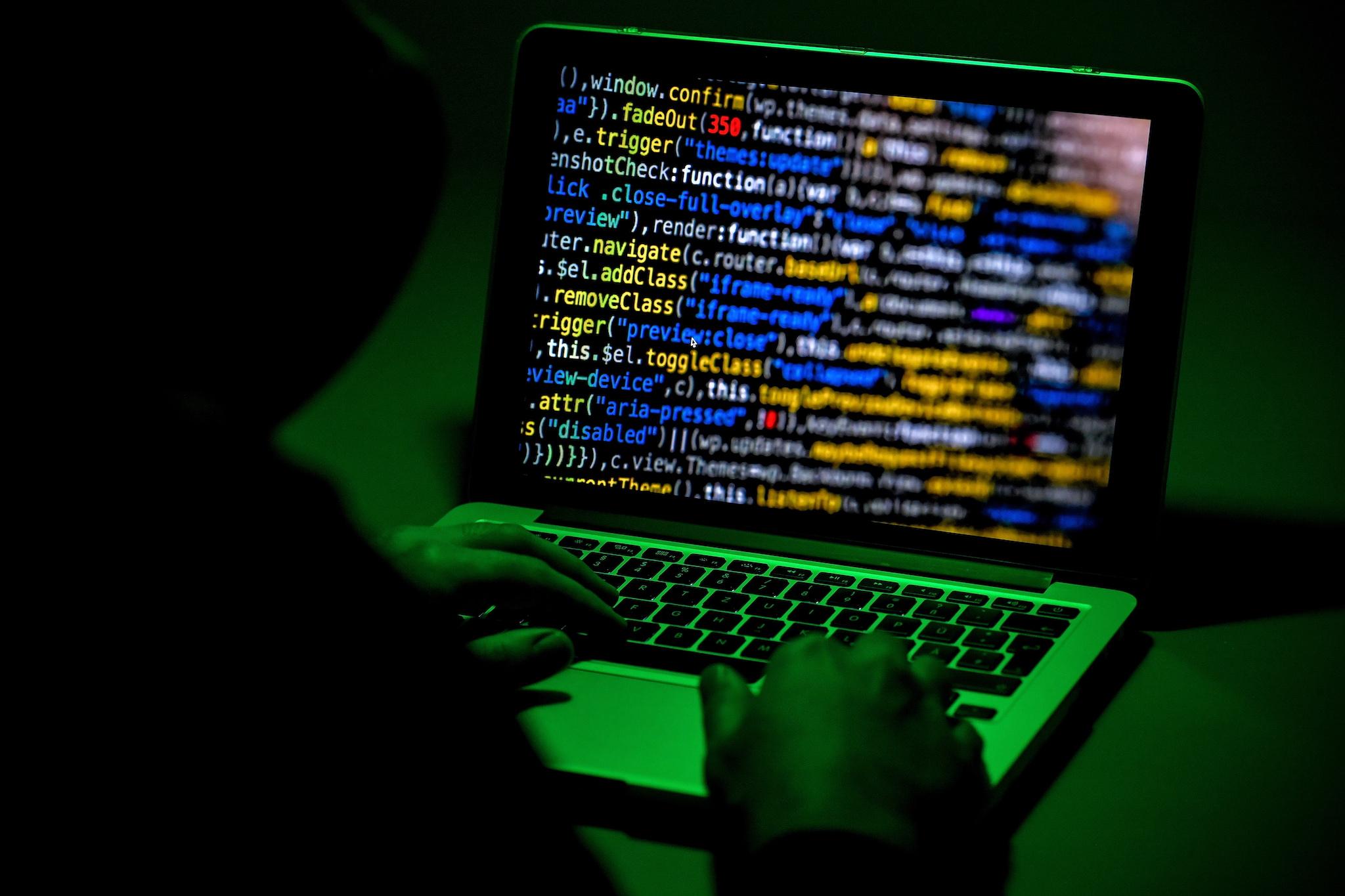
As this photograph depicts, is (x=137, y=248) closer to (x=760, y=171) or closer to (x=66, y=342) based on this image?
(x=66, y=342)

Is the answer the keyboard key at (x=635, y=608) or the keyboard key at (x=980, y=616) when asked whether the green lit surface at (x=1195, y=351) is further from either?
the keyboard key at (x=635, y=608)

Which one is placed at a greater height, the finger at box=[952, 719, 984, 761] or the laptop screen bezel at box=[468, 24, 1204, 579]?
the laptop screen bezel at box=[468, 24, 1204, 579]

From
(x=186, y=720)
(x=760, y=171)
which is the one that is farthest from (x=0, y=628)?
(x=760, y=171)

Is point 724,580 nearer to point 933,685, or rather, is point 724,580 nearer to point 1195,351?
point 933,685

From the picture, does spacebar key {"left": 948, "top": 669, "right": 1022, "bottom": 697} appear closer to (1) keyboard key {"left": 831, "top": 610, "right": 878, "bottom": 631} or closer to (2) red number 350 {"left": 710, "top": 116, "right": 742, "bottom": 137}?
(1) keyboard key {"left": 831, "top": 610, "right": 878, "bottom": 631}

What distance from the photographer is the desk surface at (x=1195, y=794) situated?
20.4 inches

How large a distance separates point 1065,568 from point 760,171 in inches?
13.9

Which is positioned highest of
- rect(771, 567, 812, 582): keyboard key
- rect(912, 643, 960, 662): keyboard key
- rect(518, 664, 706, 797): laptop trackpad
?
rect(771, 567, 812, 582): keyboard key

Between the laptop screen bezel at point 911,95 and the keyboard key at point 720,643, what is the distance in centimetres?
15

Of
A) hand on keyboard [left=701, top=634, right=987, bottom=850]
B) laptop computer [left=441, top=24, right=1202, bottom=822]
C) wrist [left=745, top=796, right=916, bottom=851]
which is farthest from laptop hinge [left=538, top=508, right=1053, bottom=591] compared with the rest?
wrist [left=745, top=796, right=916, bottom=851]

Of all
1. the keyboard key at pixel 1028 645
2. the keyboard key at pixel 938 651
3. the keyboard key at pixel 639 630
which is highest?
the keyboard key at pixel 1028 645

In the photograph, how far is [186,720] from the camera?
13.4 inches

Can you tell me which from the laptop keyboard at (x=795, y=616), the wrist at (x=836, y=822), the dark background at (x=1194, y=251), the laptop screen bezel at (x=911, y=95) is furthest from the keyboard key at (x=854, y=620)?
the dark background at (x=1194, y=251)

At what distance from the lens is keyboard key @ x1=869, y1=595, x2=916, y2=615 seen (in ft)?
2.36
